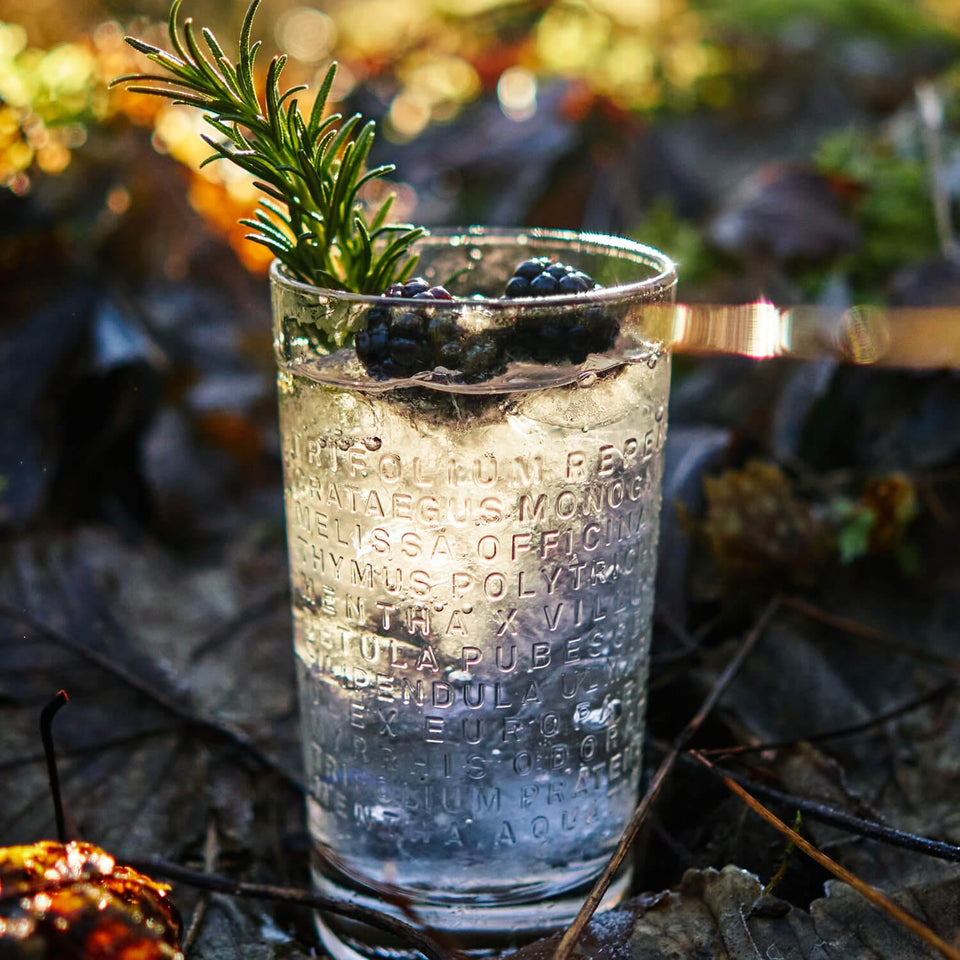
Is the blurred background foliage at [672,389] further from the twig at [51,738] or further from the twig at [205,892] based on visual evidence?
the twig at [51,738]

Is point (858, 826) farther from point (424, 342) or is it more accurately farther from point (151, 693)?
point (151, 693)

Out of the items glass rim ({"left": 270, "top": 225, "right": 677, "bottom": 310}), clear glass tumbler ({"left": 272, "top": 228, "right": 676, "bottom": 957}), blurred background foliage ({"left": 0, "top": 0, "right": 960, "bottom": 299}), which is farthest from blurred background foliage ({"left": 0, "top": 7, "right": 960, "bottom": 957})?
glass rim ({"left": 270, "top": 225, "right": 677, "bottom": 310})

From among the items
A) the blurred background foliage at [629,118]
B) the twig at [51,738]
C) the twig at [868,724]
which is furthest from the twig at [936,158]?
the twig at [51,738]

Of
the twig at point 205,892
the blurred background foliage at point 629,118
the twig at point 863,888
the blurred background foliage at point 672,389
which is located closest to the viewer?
the twig at point 863,888

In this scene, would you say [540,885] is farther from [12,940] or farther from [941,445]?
[941,445]

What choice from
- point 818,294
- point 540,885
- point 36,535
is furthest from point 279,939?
point 818,294
